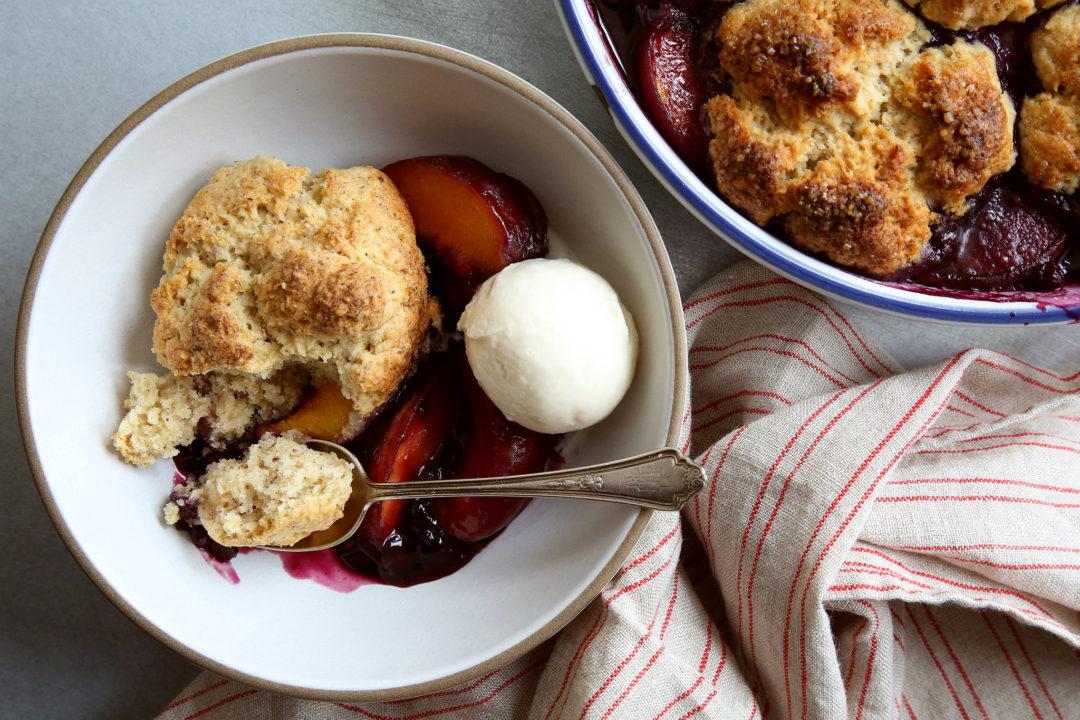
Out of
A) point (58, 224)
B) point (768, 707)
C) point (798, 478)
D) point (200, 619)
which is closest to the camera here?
point (58, 224)

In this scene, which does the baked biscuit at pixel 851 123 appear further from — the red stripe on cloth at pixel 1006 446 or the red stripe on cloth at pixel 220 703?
the red stripe on cloth at pixel 220 703

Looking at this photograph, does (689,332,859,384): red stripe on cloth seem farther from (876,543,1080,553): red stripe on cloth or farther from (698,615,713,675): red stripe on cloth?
(698,615,713,675): red stripe on cloth

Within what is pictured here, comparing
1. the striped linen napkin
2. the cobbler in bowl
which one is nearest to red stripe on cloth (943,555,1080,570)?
the striped linen napkin

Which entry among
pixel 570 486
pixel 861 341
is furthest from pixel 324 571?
pixel 861 341

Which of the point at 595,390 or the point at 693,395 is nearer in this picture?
the point at 595,390

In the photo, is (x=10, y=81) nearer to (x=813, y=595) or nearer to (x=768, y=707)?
(x=813, y=595)

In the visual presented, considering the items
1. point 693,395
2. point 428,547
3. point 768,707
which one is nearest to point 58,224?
point 428,547
